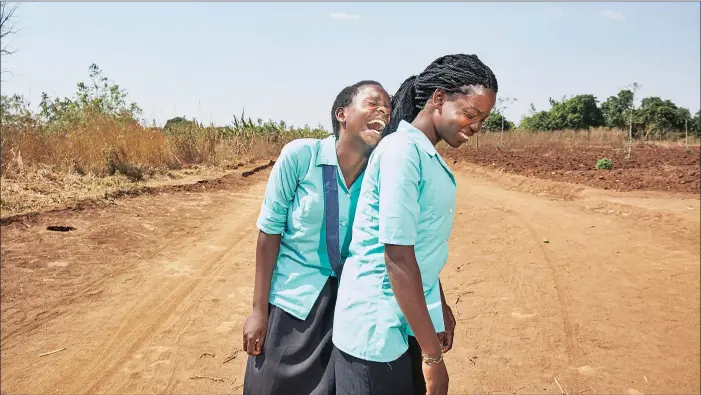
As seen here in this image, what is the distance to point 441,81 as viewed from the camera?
1.51m

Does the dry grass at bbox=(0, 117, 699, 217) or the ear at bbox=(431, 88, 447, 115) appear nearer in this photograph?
the ear at bbox=(431, 88, 447, 115)

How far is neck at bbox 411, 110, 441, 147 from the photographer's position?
149 cm

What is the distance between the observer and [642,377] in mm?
3459

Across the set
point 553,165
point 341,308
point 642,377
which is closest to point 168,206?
point 642,377

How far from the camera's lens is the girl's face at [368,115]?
1.74 metres

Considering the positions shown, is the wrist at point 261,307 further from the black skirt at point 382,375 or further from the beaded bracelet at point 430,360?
the beaded bracelet at point 430,360

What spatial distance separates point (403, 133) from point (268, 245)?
647 mm

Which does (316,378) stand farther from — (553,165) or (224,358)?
(553,165)

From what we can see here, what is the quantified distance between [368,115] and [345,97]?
158 mm

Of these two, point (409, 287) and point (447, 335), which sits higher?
point (409, 287)

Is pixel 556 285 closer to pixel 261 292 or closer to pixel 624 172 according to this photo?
pixel 261 292

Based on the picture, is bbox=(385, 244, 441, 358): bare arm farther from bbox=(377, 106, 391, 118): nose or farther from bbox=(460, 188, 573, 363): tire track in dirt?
bbox=(460, 188, 573, 363): tire track in dirt

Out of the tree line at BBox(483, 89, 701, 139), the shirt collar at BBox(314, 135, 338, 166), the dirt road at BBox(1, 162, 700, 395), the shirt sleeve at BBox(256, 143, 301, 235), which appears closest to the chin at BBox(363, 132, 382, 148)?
the shirt collar at BBox(314, 135, 338, 166)

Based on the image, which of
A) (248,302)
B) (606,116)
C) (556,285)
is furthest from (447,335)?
(606,116)
